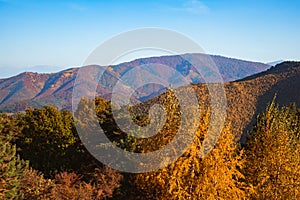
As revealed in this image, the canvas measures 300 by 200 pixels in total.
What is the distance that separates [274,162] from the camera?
1270cm

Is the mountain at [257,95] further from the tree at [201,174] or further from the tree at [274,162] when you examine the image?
the tree at [201,174]

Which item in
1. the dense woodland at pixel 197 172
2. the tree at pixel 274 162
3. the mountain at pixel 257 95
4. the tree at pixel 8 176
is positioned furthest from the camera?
the mountain at pixel 257 95

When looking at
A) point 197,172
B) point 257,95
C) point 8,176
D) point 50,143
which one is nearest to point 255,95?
point 257,95

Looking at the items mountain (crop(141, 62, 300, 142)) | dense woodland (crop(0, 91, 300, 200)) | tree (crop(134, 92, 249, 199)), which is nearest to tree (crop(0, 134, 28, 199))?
dense woodland (crop(0, 91, 300, 200))

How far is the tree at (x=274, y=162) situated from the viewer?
12.2 metres

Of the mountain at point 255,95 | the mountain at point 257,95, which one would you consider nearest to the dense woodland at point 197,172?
the mountain at point 255,95

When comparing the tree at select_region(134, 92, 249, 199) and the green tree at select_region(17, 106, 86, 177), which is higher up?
the tree at select_region(134, 92, 249, 199)

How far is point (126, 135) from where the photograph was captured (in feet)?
76.7

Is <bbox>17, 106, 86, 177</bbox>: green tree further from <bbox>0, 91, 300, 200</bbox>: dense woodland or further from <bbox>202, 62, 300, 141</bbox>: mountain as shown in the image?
<bbox>202, 62, 300, 141</bbox>: mountain

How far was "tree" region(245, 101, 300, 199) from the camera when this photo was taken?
12.2m

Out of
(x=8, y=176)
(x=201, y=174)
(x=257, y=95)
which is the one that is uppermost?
(x=201, y=174)

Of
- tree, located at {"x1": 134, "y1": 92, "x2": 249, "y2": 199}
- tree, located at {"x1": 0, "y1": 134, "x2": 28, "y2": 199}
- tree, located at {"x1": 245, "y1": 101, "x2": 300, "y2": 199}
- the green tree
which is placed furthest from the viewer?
the green tree

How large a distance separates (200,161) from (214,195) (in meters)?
0.98

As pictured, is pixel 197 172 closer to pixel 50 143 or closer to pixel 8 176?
pixel 8 176
